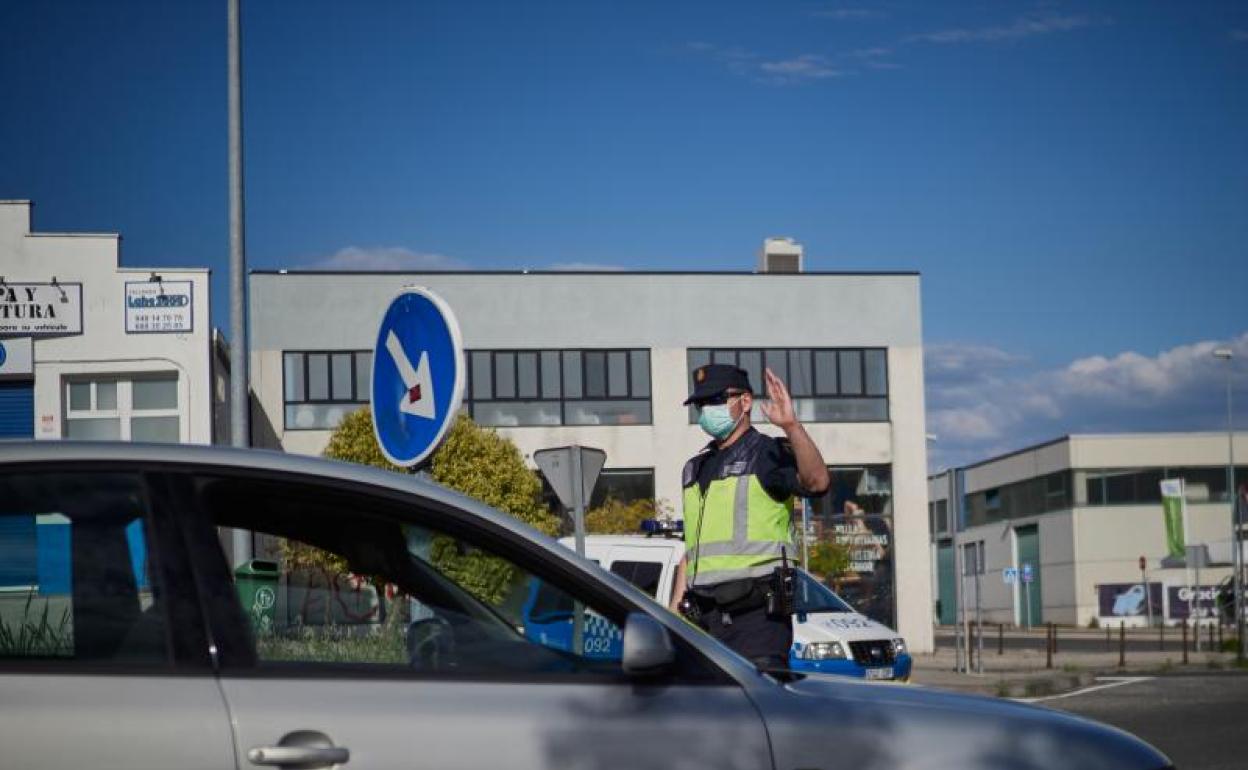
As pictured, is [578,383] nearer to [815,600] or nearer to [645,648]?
[815,600]

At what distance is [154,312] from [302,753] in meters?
31.2

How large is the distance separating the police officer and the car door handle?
139 inches

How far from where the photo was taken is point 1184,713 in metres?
18.7

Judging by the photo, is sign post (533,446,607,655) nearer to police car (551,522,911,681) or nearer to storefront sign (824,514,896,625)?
police car (551,522,911,681)

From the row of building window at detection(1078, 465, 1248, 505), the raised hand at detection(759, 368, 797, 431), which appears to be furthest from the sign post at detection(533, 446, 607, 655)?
the row of building window at detection(1078, 465, 1248, 505)

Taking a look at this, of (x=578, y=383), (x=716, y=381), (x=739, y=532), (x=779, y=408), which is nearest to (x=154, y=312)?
→ (x=578, y=383)

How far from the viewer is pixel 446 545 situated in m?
4.19

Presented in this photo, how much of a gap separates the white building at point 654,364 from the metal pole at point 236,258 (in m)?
30.8

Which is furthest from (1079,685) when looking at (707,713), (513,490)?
(707,713)

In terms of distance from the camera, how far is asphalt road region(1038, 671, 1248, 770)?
44.5 ft

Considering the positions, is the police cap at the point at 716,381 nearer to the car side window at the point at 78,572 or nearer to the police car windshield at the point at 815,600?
the car side window at the point at 78,572

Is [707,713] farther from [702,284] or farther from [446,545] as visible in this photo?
[702,284]

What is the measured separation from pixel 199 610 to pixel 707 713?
115cm

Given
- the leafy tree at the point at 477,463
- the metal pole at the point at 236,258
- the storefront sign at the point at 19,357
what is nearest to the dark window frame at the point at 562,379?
the leafy tree at the point at 477,463
